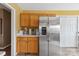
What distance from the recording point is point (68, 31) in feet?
28.3

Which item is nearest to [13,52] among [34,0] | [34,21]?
[34,21]

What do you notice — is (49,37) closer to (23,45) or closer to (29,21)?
(23,45)

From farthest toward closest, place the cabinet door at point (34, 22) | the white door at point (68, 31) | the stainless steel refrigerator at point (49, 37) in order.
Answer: the white door at point (68, 31) < the cabinet door at point (34, 22) < the stainless steel refrigerator at point (49, 37)

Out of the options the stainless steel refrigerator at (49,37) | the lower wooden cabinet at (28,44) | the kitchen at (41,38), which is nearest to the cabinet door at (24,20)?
the kitchen at (41,38)

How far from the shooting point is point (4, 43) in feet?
26.1

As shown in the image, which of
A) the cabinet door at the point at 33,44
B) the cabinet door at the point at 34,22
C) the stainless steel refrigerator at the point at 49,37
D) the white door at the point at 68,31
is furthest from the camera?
the white door at the point at 68,31

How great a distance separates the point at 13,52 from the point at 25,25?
1930 millimetres

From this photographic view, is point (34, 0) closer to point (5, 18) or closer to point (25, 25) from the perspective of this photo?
point (25, 25)

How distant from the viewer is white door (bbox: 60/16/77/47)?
859 cm

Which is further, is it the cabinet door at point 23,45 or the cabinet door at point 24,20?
the cabinet door at point 24,20

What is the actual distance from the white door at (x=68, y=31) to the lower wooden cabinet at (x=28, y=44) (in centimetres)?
256

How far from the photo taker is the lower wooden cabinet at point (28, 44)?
665 centimetres

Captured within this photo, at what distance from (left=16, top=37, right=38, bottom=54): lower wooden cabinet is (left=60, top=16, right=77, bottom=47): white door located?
2.56 m

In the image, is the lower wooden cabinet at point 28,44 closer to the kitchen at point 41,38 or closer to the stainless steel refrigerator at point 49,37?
the kitchen at point 41,38
